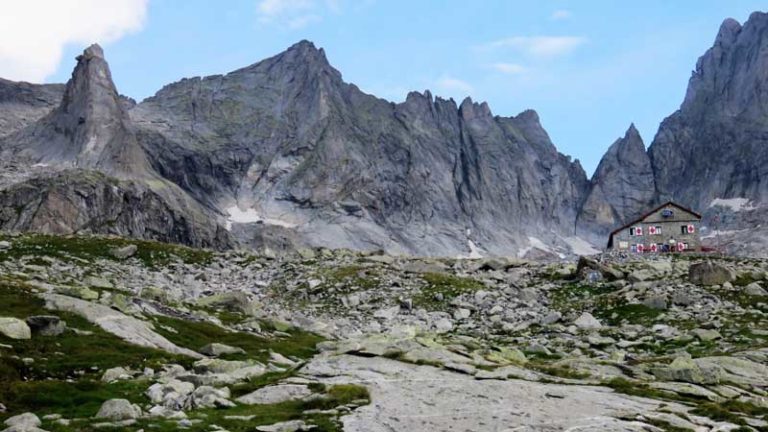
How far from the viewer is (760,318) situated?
160 feet

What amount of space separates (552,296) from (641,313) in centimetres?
1213

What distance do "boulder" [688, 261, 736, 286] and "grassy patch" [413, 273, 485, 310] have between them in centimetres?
1813

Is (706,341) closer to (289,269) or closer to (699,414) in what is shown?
(699,414)

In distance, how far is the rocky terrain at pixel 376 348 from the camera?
2183 centimetres

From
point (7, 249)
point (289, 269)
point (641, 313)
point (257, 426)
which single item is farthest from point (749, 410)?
point (7, 249)

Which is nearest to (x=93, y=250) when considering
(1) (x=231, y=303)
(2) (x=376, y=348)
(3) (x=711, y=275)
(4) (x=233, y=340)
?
(1) (x=231, y=303)

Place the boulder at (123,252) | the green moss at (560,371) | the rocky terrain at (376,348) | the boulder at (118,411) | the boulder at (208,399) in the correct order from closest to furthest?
the boulder at (118,411), the rocky terrain at (376,348), the boulder at (208,399), the green moss at (560,371), the boulder at (123,252)

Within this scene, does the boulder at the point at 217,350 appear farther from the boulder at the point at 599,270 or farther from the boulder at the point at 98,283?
the boulder at the point at 599,270

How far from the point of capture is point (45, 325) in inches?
1244

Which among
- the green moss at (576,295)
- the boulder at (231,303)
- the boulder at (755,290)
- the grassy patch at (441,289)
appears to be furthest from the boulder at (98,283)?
the boulder at (755,290)

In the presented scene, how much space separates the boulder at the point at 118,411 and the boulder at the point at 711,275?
5224 cm

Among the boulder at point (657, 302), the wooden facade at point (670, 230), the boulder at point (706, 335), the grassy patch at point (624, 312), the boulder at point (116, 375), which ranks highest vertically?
the wooden facade at point (670, 230)

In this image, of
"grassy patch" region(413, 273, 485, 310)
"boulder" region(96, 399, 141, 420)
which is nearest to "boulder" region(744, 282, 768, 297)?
"grassy patch" region(413, 273, 485, 310)

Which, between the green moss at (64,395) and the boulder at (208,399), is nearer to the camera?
the green moss at (64,395)
